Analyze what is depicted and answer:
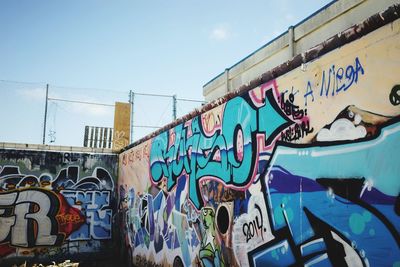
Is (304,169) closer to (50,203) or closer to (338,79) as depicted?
(338,79)

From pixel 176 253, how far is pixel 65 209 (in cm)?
496

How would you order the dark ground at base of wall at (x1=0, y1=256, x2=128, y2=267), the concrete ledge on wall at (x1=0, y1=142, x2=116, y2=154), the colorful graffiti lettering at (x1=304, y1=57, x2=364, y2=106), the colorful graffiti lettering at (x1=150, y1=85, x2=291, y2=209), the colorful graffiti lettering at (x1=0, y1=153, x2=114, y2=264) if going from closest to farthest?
the colorful graffiti lettering at (x1=304, y1=57, x2=364, y2=106), the colorful graffiti lettering at (x1=150, y1=85, x2=291, y2=209), the dark ground at base of wall at (x1=0, y1=256, x2=128, y2=267), the colorful graffiti lettering at (x1=0, y1=153, x2=114, y2=264), the concrete ledge on wall at (x1=0, y1=142, x2=116, y2=154)

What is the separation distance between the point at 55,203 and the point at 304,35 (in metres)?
8.42

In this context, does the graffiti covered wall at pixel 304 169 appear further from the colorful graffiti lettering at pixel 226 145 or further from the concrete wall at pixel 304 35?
the concrete wall at pixel 304 35

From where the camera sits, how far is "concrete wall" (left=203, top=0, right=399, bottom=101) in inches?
294

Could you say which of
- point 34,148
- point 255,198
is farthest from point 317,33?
point 34,148

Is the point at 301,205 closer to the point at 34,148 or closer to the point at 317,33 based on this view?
the point at 317,33

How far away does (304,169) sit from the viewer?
3.36 m

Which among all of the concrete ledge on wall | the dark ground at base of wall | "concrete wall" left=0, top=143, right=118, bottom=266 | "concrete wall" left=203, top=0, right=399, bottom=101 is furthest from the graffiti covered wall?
the concrete ledge on wall

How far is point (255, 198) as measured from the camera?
13.5 ft

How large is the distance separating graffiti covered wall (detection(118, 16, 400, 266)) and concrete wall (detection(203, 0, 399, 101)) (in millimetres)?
4337

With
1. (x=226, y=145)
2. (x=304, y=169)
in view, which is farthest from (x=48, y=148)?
(x=304, y=169)

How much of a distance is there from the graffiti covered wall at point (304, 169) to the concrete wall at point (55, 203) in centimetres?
485

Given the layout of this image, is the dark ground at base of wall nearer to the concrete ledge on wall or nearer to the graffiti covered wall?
the concrete ledge on wall
